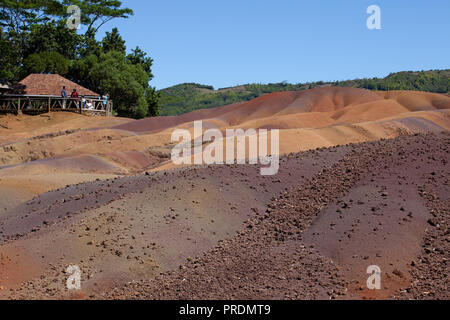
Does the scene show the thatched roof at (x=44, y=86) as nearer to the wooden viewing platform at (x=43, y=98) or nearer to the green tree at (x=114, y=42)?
the wooden viewing platform at (x=43, y=98)

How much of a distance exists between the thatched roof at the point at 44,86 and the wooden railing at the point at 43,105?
13.0 inches

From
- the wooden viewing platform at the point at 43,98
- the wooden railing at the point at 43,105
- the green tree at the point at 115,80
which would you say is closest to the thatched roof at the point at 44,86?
the wooden viewing platform at the point at 43,98

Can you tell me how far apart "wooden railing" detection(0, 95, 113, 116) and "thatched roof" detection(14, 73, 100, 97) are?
329 mm

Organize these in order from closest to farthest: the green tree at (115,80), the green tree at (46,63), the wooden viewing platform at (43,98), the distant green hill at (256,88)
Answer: the wooden viewing platform at (43,98)
the green tree at (46,63)
the green tree at (115,80)
the distant green hill at (256,88)

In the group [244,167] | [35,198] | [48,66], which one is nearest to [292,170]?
[244,167]

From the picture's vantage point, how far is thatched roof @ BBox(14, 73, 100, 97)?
30656 millimetres

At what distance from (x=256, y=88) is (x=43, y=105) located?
55.3 m

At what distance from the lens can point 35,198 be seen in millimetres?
12180

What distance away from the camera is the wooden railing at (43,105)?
100ft

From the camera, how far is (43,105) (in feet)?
105

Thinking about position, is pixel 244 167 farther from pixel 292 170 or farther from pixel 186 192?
pixel 186 192

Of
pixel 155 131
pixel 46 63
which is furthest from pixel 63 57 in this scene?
pixel 155 131

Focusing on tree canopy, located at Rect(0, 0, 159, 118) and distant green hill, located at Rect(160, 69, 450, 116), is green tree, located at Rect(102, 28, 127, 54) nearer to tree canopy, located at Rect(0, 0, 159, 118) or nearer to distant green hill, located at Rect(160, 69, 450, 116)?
tree canopy, located at Rect(0, 0, 159, 118)

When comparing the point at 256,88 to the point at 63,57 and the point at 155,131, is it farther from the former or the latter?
the point at 155,131
